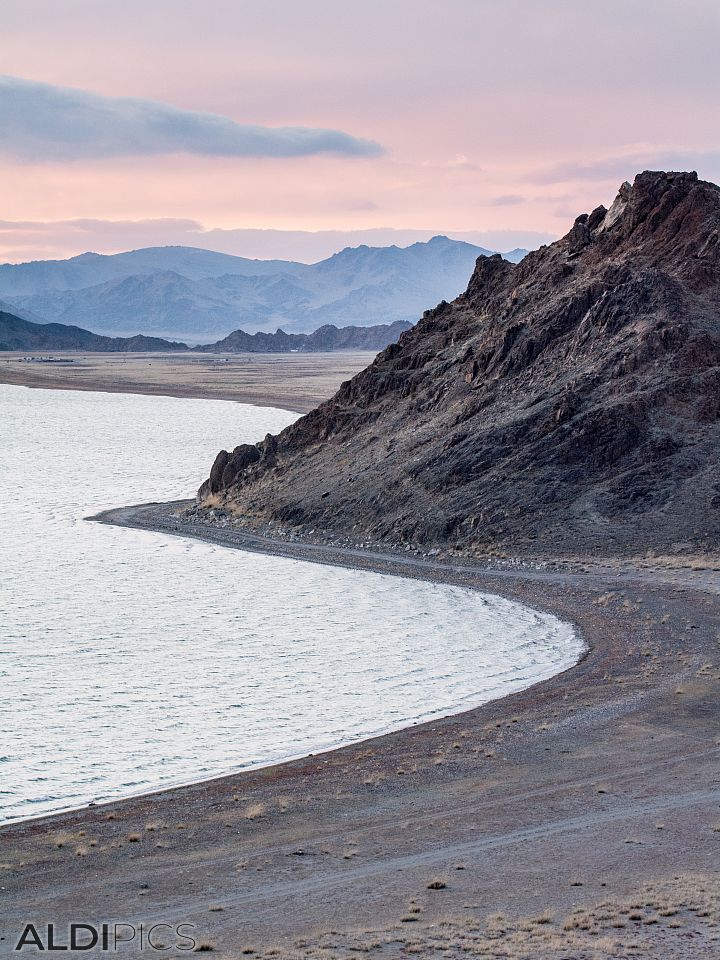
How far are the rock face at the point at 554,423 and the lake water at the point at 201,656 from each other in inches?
185

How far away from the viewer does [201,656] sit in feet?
88.8

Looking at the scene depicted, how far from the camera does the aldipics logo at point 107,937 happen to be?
12.6 metres

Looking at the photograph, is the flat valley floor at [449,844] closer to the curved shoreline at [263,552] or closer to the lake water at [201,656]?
the curved shoreline at [263,552]

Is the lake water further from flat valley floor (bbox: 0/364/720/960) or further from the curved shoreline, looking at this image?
flat valley floor (bbox: 0/364/720/960)

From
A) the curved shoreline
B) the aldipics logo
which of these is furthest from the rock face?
the aldipics logo

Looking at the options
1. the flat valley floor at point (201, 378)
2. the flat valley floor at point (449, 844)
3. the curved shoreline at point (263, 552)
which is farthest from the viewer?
the flat valley floor at point (201, 378)

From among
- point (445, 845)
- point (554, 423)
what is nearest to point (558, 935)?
→ point (445, 845)

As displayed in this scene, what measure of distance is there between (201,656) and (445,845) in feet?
40.7

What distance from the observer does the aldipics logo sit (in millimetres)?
12641

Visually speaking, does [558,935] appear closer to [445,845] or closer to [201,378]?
[445,845]

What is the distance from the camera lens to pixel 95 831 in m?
16.4

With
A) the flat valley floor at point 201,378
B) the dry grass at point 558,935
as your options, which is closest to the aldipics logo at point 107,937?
the dry grass at point 558,935

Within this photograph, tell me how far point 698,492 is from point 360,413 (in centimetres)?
1650

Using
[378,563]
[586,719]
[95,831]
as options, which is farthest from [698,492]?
[95,831]
